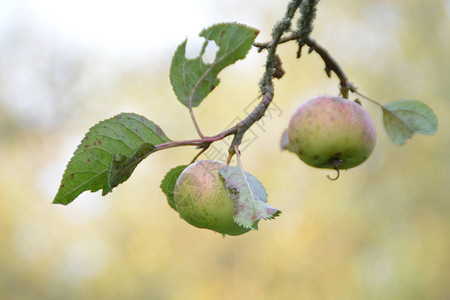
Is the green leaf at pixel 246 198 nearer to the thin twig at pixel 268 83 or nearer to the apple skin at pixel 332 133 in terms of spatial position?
the thin twig at pixel 268 83

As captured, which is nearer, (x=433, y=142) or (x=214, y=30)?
(x=214, y=30)

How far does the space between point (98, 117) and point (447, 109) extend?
26.2 feet

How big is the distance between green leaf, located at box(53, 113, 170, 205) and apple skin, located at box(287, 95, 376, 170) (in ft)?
1.21

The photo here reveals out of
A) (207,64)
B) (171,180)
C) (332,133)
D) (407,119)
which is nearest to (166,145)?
(171,180)

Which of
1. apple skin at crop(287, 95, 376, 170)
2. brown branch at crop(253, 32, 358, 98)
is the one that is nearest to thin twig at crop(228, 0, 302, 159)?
brown branch at crop(253, 32, 358, 98)

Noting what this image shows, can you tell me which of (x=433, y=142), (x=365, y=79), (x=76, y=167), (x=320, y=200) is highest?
(x=365, y=79)

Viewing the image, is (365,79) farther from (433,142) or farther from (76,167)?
(76,167)

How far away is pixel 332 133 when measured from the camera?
3.68 feet

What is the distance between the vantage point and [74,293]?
1074 cm

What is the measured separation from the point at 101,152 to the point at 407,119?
0.84 metres

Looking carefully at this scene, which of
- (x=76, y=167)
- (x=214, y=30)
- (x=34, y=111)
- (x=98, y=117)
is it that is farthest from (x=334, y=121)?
(x=34, y=111)

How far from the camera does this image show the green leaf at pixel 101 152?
1.04 metres

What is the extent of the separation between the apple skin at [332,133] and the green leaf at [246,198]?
8.3 inches

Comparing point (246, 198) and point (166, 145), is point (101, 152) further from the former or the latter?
point (246, 198)
